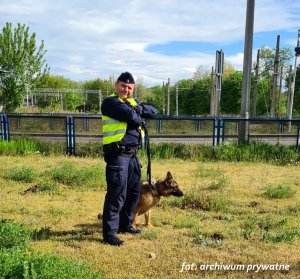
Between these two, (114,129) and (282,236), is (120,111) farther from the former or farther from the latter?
(282,236)

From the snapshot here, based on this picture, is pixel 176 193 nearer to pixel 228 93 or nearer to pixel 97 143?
pixel 97 143

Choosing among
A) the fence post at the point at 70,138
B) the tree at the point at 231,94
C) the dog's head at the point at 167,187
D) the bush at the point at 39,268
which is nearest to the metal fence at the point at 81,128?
the fence post at the point at 70,138

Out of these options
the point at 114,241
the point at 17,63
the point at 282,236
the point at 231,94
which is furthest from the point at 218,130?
the point at 231,94

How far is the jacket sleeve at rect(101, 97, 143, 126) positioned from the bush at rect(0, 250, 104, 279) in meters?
1.86

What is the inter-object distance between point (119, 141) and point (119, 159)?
0.22 metres

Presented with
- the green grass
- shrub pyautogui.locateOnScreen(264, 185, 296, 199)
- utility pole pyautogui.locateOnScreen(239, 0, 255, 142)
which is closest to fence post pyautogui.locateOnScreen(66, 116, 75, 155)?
the green grass

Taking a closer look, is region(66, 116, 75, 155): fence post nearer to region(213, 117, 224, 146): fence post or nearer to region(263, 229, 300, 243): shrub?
region(213, 117, 224, 146): fence post

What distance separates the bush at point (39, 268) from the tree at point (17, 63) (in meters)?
27.0

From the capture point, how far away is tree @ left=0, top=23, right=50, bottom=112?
2878 cm

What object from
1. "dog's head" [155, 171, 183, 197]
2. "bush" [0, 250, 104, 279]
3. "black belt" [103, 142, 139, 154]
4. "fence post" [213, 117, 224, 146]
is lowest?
"bush" [0, 250, 104, 279]

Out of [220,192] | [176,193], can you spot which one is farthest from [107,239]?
[220,192]

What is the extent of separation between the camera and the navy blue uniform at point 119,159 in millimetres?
4746

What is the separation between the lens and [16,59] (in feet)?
95.2

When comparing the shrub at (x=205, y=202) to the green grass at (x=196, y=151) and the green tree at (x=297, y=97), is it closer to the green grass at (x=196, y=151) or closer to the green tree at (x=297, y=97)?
the green grass at (x=196, y=151)
